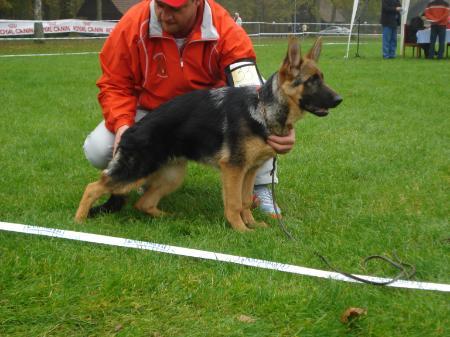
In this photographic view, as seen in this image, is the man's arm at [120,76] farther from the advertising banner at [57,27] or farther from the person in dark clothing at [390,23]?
the advertising banner at [57,27]

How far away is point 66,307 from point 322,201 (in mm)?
2716

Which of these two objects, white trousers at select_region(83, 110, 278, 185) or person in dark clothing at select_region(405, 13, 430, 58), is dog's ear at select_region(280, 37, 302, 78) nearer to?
white trousers at select_region(83, 110, 278, 185)

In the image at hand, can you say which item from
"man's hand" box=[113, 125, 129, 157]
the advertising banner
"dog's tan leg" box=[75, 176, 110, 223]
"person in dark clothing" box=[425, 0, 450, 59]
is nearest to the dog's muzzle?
"man's hand" box=[113, 125, 129, 157]

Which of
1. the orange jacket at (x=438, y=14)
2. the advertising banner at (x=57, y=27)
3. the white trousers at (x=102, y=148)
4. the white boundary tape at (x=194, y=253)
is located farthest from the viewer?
the advertising banner at (x=57, y=27)

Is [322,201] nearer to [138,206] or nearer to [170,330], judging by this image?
[138,206]

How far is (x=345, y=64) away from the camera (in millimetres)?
17250

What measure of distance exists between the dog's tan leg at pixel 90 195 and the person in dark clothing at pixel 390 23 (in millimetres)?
16568

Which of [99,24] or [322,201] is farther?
[99,24]

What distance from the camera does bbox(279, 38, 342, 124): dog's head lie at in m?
3.75

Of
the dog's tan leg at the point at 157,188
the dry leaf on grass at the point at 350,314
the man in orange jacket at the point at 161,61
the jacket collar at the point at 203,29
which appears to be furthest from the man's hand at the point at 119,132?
the dry leaf on grass at the point at 350,314

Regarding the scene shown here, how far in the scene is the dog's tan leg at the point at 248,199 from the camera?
4348 mm

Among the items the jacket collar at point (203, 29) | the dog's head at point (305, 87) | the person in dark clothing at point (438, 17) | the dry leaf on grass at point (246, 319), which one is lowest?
the dry leaf on grass at point (246, 319)

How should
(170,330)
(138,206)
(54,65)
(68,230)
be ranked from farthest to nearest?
(54,65) < (138,206) < (68,230) < (170,330)

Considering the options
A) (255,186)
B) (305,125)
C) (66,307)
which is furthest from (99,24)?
(66,307)
